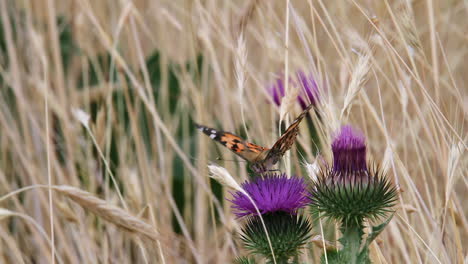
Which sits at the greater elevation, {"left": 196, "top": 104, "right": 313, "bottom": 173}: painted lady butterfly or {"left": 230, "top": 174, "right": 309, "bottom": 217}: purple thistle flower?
{"left": 196, "top": 104, "right": 313, "bottom": 173}: painted lady butterfly

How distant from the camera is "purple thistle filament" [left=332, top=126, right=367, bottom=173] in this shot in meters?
1.04

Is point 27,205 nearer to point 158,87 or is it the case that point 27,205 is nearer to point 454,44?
point 158,87

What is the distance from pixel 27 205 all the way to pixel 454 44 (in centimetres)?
213

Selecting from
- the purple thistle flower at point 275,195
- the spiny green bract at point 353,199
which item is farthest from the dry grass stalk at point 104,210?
the spiny green bract at point 353,199

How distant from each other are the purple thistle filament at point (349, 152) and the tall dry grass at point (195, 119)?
0.10m

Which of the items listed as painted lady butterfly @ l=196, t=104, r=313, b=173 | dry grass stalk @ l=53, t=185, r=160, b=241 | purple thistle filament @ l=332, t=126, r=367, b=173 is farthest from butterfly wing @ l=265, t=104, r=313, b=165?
dry grass stalk @ l=53, t=185, r=160, b=241

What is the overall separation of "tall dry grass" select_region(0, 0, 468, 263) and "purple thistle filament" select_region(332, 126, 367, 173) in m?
0.10

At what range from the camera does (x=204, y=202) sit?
2.10m

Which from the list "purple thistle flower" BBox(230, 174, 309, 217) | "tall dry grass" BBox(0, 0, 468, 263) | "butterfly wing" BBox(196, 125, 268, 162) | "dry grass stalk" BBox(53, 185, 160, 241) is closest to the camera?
"dry grass stalk" BBox(53, 185, 160, 241)

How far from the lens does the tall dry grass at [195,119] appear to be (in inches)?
56.1

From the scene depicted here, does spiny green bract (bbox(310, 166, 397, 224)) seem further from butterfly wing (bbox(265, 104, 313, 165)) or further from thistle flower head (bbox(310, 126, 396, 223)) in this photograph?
A: butterfly wing (bbox(265, 104, 313, 165))

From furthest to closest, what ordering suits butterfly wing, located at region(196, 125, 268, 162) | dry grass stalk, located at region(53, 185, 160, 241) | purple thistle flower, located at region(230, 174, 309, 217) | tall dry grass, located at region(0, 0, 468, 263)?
tall dry grass, located at region(0, 0, 468, 263), butterfly wing, located at region(196, 125, 268, 162), purple thistle flower, located at region(230, 174, 309, 217), dry grass stalk, located at region(53, 185, 160, 241)

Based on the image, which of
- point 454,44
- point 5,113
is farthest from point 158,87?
point 454,44

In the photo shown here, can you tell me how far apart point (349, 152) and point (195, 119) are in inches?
53.4
